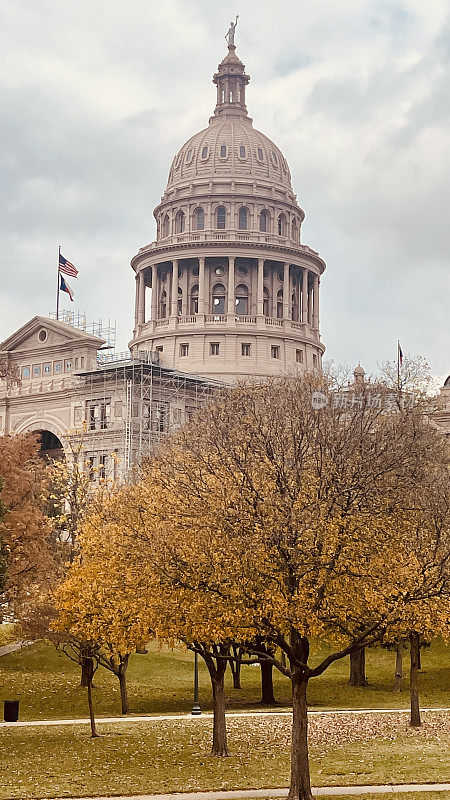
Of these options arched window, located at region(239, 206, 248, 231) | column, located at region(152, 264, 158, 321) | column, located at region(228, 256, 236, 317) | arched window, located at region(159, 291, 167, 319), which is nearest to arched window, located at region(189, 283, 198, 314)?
arched window, located at region(159, 291, 167, 319)

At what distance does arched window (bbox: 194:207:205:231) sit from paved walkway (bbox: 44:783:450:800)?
342ft

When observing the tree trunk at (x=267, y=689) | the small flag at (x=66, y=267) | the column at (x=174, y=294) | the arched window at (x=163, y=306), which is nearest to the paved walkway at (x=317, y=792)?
the tree trunk at (x=267, y=689)

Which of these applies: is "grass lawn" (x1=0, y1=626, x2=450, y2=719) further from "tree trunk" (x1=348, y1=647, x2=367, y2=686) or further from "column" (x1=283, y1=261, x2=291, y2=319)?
"column" (x1=283, y1=261, x2=291, y2=319)

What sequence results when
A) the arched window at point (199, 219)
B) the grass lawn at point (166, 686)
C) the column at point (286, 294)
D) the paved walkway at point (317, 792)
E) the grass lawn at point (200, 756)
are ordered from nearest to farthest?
the paved walkway at point (317, 792), the grass lawn at point (200, 756), the grass lawn at point (166, 686), the column at point (286, 294), the arched window at point (199, 219)

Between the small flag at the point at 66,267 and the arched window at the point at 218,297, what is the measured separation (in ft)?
94.2

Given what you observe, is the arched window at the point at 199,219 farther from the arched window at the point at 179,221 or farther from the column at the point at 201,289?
the column at the point at 201,289

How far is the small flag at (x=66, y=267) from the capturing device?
96.4 m

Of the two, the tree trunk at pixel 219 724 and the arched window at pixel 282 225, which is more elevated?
the arched window at pixel 282 225

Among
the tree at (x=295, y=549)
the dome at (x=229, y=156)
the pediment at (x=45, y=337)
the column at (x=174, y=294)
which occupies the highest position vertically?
the dome at (x=229, y=156)

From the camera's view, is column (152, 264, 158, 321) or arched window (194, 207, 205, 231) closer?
column (152, 264, 158, 321)

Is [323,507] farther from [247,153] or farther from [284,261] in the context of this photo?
[247,153]

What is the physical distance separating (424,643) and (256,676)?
11735 millimetres

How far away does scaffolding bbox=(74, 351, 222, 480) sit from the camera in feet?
317

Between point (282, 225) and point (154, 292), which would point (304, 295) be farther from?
point (154, 292)
